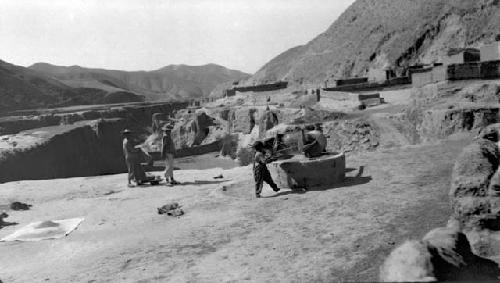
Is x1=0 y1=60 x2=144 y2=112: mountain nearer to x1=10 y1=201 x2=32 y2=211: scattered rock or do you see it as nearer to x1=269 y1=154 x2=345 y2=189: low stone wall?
x1=10 y1=201 x2=32 y2=211: scattered rock

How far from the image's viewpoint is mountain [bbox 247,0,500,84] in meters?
46.1

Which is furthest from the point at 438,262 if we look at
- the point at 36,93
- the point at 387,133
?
the point at 36,93

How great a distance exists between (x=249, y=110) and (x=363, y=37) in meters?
30.6

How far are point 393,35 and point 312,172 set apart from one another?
51.3 meters

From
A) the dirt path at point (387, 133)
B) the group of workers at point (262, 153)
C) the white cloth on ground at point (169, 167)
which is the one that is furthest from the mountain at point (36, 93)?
the white cloth on ground at point (169, 167)

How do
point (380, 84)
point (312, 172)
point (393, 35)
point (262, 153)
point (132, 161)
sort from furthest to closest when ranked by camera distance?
point (393, 35)
point (380, 84)
point (132, 161)
point (262, 153)
point (312, 172)

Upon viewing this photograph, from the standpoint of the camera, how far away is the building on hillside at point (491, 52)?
20667 mm

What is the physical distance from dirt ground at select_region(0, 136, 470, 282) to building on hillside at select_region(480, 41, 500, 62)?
13336mm

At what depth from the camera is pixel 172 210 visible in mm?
7797

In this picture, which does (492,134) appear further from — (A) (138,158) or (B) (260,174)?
(A) (138,158)

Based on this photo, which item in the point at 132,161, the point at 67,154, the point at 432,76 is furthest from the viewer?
the point at 67,154

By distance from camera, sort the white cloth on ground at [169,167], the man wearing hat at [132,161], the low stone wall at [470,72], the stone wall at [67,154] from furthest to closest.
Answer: the stone wall at [67,154] < the low stone wall at [470,72] < the man wearing hat at [132,161] < the white cloth on ground at [169,167]

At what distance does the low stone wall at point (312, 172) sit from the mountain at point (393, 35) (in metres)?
40.1

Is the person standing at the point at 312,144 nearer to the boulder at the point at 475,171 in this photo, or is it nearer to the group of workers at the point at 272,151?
the group of workers at the point at 272,151
